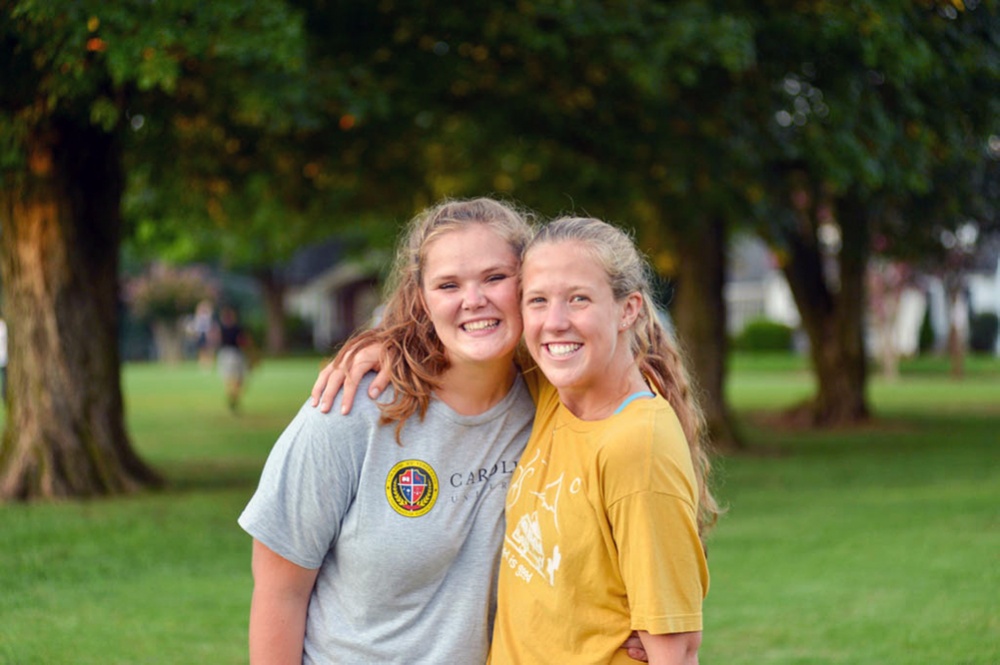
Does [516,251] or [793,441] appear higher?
[516,251]

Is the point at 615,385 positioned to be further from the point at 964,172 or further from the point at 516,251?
the point at 964,172

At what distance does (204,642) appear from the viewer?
6.54 meters

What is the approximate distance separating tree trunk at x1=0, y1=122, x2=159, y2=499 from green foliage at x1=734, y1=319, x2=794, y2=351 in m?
41.1

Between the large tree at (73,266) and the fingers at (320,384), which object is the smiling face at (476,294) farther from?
the large tree at (73,266)

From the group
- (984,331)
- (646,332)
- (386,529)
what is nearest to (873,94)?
(646,332)

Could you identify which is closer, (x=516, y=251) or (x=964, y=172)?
(x=516, y=251)

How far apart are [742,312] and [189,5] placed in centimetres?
6067

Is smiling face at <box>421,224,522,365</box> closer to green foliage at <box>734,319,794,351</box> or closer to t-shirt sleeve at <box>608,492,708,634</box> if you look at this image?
t-shirt sleeve at <box>608,492,708,634</box>

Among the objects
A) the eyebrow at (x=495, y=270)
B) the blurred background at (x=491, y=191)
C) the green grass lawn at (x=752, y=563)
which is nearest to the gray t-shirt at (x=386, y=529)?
the eyebrow at (x=495, y=270)

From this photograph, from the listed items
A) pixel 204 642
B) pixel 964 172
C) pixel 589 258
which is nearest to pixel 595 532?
pixel 589 258

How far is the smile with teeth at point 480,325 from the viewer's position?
2.88 meters

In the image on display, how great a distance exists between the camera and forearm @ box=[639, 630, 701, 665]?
2.53 metres

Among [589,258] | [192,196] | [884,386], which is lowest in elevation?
[884,386]

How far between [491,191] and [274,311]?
43.6 metres
